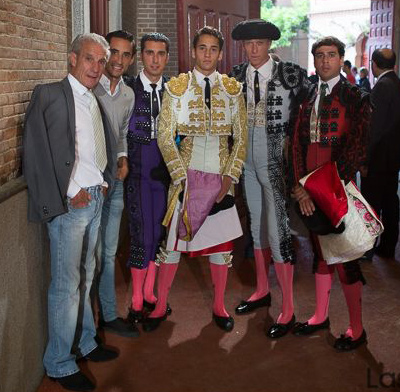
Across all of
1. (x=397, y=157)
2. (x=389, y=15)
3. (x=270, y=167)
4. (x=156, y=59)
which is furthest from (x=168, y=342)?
(x=389, y=15)

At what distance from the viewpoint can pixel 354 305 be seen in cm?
395

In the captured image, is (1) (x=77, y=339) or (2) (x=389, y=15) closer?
(1) (x=77, y=339)

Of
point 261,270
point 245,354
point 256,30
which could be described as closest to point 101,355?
point 245,354

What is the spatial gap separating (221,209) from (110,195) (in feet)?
2.19

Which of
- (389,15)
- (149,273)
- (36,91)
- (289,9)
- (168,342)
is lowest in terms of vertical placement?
(168,342)

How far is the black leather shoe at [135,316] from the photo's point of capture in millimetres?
4371

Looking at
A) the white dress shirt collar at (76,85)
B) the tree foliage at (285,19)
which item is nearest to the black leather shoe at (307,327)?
the white dress shirt collar at (76,85)

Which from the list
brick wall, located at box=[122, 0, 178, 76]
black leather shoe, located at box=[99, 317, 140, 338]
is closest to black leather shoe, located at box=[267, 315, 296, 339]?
black leather shoe, located at box=[99, 317, 140, 338]

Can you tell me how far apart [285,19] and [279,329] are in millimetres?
46510

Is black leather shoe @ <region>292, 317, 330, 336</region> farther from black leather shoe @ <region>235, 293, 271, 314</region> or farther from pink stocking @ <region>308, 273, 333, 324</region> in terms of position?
black leather shoe @ <region>235, 293, 271, 314</region>

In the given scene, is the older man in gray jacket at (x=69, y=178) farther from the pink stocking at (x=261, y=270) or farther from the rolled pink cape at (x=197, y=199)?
the pink stocking at (x=261, y=270)

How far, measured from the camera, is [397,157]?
18.9 ft

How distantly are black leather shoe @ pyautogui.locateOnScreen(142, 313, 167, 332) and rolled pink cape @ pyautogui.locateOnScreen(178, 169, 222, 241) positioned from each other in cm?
61

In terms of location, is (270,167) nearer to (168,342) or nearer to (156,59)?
(156,59)
